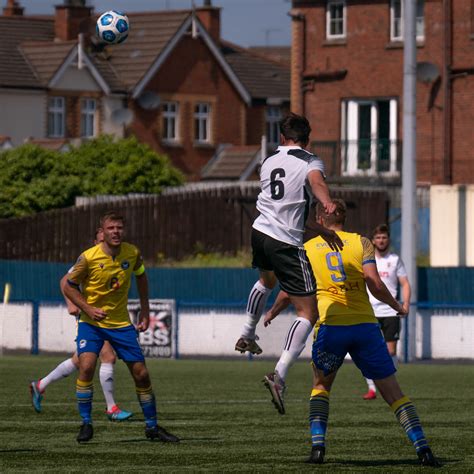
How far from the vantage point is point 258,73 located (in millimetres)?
70062

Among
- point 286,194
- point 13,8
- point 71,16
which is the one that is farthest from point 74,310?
point 13,8

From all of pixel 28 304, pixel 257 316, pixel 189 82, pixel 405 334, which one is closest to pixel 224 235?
pixel 28 304

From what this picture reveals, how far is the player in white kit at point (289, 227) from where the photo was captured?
1290 centimetres

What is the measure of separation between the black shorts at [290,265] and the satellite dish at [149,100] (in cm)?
5018

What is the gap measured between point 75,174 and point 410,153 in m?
18.7

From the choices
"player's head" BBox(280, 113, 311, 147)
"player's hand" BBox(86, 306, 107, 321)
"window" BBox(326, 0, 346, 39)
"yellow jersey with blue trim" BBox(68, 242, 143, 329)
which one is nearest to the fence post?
"window" BBox(326, 0, 346, 39)

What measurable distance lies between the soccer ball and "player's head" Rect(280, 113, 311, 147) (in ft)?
17.7

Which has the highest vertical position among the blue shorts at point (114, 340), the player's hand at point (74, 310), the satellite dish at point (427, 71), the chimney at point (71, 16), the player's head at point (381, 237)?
the chimney at point (71, 16)

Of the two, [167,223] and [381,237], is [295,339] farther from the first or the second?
[167,223]

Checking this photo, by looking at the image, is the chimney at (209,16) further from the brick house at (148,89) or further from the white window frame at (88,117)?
the white window frame at (88,117)

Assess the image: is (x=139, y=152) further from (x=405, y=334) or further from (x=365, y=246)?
(x=365, y=246)

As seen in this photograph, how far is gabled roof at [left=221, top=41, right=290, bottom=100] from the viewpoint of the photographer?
68750 millimetres

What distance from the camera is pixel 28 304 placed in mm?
33969

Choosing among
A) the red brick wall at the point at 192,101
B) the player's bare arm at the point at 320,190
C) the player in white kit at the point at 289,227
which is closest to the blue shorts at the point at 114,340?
the player in white kit at the point at 289,227
